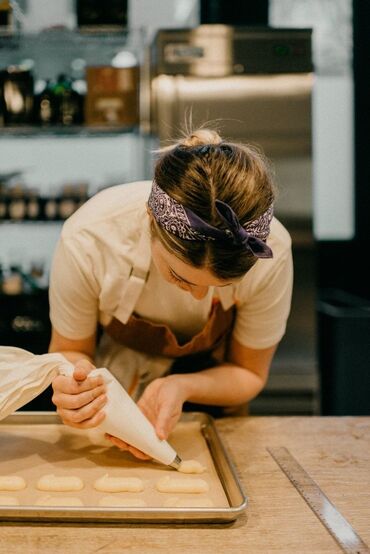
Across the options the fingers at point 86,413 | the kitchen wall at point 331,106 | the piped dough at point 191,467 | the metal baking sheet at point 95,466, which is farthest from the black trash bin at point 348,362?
the fingers at point 86,413

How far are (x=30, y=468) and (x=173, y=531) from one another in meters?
0.36

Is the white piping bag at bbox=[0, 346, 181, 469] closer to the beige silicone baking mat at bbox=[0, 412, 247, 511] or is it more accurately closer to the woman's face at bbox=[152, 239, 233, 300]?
the beige silicone baking mat at bbox=[0, 412, 247, 511]

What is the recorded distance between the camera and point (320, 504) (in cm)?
108

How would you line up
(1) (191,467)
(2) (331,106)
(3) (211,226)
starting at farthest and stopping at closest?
(2) (331,106) < (1) (191,467) < (3) (211,226)

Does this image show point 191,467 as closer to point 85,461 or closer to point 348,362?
point 85,461

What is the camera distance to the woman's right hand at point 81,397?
47.3 inches

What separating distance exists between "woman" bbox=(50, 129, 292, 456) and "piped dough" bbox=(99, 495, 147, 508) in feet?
0.54

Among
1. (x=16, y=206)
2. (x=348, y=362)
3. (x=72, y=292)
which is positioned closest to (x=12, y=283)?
(x=16, y=206)

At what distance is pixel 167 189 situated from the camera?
1.17m

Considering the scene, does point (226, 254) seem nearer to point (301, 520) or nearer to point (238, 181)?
point (238, 181)

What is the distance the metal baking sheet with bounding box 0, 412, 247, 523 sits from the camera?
1002 millimetres

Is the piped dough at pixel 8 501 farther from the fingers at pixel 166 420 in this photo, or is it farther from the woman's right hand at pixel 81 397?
the fingers at pixel 166 420

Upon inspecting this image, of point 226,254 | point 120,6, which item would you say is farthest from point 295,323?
point 226,254

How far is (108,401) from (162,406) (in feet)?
0.48
